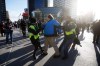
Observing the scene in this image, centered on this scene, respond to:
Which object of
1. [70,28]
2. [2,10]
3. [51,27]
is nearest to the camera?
[70,28]

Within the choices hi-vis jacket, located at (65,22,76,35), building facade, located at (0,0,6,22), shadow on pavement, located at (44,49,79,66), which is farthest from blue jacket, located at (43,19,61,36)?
building facade, located at (0,0,6,22)

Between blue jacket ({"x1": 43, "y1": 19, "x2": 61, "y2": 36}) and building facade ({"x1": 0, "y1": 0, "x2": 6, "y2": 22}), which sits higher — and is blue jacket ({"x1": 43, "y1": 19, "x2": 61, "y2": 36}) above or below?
below

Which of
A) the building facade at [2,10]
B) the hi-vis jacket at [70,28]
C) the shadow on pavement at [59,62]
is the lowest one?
the shadow on pavement at [59,62]

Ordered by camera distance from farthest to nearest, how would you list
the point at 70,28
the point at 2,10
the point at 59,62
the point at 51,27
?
1. the point at 2,10
2. the point at 51,27
3. the point at 70,28
4. the point at 59,62

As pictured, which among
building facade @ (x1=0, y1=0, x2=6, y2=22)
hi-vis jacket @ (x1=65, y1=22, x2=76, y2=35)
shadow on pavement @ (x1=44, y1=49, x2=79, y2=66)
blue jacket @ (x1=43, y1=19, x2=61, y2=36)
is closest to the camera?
shadow on pavement @ (x1=44, y1=49, x2=79, y2=66)

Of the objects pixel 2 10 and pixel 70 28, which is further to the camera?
pixel 2 10

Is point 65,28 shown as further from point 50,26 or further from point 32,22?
point 32,22

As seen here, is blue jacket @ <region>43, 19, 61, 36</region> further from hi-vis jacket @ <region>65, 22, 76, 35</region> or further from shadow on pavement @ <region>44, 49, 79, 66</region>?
shadow on pavement @ <region>44, 49, 79, 66</region>

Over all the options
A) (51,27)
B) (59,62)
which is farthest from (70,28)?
(59,62)

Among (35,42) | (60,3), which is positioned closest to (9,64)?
(35,42)

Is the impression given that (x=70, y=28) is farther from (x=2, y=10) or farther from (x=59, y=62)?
(x=2, y=10)

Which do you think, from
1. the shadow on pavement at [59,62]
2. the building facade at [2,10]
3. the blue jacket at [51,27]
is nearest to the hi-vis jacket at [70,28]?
the blue jacket at [51,27]

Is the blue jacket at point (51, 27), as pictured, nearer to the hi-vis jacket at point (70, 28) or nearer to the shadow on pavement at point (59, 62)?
the hi-vis jacket at point (70, 28)

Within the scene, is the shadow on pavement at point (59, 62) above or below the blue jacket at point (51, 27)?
below
